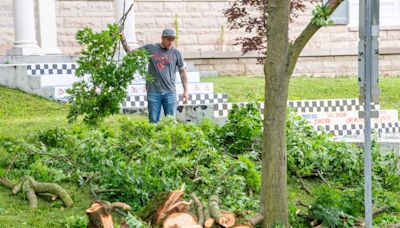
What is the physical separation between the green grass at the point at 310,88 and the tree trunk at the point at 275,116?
8813mm

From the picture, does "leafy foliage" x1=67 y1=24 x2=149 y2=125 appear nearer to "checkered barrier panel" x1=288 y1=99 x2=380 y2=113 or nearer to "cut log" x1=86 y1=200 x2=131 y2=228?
"cut log" x1=86 y1=200 x2=131 y2=228

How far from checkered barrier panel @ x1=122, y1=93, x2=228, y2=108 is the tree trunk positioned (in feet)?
24.4

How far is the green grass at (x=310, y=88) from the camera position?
1938cm

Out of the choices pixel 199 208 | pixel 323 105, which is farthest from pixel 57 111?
pixel 199 208

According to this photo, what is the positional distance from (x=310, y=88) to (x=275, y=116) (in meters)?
11.3

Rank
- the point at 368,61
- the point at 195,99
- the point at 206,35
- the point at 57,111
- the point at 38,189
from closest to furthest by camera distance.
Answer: the point at 368,61 → the point at 38,189 → the point at 57,111 → the point at 195,99 → the point at 206,35

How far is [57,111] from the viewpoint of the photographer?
16.4 meters

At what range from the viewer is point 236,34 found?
24.3 metres

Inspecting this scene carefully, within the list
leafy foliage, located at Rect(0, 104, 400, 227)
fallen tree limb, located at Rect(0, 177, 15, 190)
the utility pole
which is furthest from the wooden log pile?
fallen tree limb, located at Rect(0, 177, 15, 190)

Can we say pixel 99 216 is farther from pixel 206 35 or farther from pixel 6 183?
pixel 206 35

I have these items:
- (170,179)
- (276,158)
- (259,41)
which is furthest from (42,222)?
(259,41)

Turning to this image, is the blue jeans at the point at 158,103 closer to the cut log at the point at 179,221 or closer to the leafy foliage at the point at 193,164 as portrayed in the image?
the leafy foliage at the point at 193,164

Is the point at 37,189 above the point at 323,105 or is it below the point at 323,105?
below

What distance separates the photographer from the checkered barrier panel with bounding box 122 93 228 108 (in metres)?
16.9
